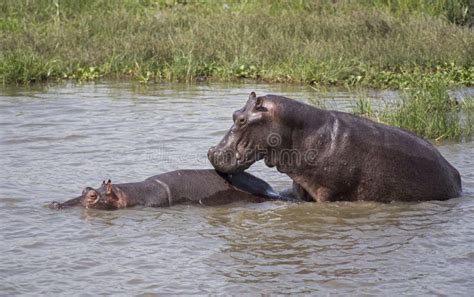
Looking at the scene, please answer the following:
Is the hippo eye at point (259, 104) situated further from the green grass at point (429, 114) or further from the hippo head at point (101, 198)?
the green grass at point (429, 114)

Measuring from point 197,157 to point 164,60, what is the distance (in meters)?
5.54

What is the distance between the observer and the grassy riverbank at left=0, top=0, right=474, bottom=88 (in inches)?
558

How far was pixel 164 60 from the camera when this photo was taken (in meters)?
15.0

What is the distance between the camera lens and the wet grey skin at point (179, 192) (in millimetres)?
7633

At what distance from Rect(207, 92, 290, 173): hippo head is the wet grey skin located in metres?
0.34

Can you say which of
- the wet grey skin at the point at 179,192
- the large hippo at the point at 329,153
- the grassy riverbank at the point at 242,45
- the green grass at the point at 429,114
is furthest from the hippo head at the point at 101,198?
the grassy riverbank at the point at 242,45

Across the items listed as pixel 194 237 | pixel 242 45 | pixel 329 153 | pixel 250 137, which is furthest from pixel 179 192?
pixel 242 45

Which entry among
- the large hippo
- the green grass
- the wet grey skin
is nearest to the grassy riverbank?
the green grass

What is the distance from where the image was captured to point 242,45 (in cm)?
1532

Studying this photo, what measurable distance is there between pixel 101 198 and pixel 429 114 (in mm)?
4424

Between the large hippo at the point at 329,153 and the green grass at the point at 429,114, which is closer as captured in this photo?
the large hippo at the point at 329,153

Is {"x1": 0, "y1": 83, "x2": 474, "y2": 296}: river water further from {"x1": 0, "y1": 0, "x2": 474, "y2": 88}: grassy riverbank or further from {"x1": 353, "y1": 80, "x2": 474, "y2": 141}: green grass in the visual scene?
{"x1": 0, "y1": 0, "x2": 474, "y2": 88}: grassy riverbank

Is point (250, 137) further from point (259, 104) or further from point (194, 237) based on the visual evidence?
point (194, 237)

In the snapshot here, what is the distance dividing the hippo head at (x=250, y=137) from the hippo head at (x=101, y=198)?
82cm
